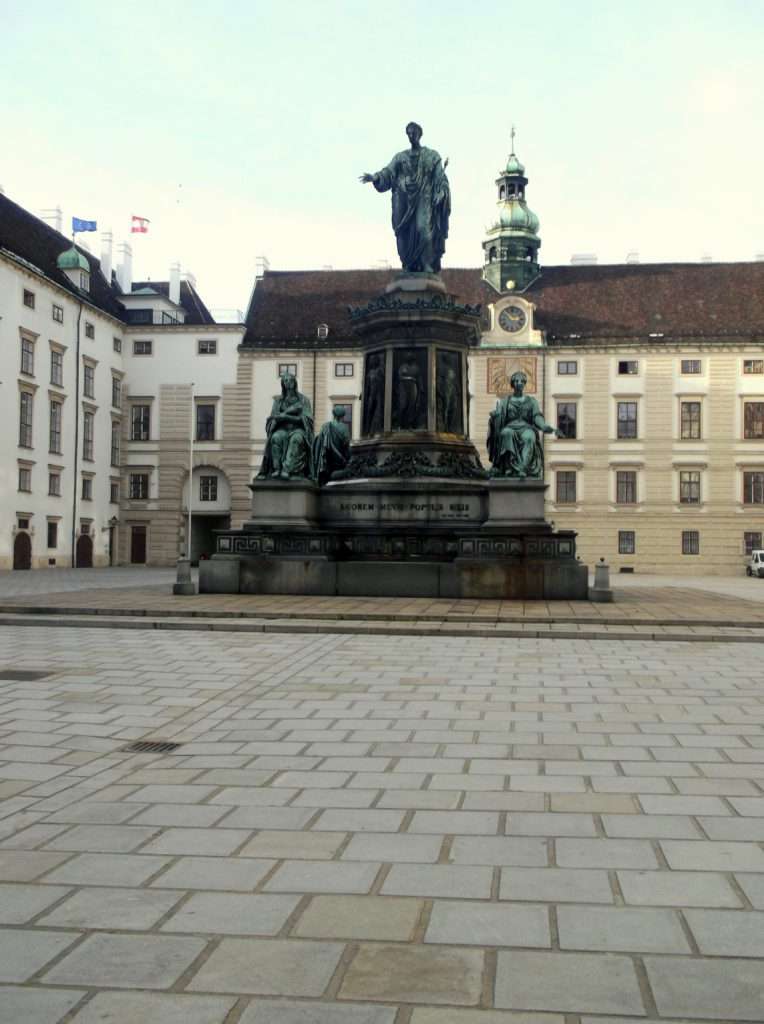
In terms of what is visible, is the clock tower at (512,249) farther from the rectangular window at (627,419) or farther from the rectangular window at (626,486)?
the rectangular window at (626,486)

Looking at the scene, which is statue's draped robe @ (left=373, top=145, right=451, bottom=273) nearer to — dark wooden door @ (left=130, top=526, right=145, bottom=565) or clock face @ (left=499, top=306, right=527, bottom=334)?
clock face @ (left=499, top=306, right=527, bottom=334)

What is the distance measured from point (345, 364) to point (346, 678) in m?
51.8

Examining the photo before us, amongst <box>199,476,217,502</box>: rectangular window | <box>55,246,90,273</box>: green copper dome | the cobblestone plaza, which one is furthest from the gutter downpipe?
the cobblestone plaza

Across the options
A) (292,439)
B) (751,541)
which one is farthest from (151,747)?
(751,541)

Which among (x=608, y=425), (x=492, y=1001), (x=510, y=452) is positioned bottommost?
(x=492, y=1001)

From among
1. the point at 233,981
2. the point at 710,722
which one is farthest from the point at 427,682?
the point at 233,981

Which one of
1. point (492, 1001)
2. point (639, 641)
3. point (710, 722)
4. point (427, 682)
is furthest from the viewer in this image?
point (639, 641)

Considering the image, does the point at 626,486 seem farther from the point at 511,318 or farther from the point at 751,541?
the point at 511,318

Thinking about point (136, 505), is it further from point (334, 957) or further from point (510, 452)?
point (334, 957)

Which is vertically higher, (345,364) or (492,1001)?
(345,364)

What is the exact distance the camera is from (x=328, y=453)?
81.8 ft

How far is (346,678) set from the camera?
11438 mm

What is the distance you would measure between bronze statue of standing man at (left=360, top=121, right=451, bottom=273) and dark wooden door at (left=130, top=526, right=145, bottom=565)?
39.2 meters

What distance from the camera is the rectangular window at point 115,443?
61312mm
